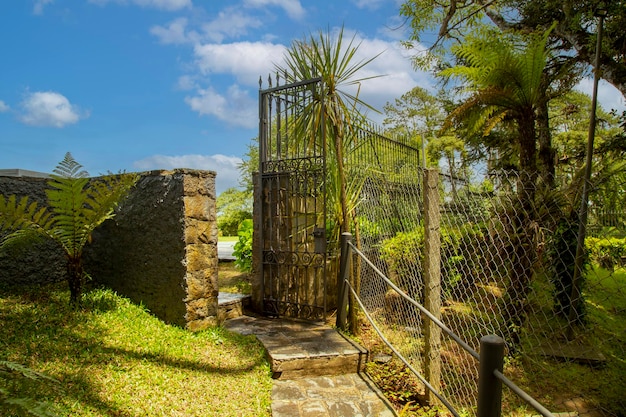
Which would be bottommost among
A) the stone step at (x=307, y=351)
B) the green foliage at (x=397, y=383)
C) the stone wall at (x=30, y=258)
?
the green foliage at (x=397, y=383)

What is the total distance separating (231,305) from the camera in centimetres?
514

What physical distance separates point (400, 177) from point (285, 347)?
16.9 ft

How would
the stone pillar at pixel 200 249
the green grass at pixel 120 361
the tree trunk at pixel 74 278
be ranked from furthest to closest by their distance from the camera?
the stone pillar at pixel 200 249, the tree trunk at pixel 74 278, the green grass at pixel 120 361

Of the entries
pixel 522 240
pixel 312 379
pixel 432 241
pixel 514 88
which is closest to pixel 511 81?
pixel 514 88

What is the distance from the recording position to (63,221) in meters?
3.63

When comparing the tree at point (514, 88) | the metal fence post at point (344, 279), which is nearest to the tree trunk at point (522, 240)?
the tree at point (514, 88)

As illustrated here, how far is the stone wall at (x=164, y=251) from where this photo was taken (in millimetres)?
4125

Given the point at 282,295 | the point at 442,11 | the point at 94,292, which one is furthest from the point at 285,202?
the point at 442,11

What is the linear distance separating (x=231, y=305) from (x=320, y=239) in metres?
1.41

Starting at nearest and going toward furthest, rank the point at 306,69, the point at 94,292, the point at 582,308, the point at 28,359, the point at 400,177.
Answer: the point at 28,359
the point at 94,292
the point at 306,69
the point at 582,308
the point at 400,177

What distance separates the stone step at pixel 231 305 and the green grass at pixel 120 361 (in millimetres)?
660

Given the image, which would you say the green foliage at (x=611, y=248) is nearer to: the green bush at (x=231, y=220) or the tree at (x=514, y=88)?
the tree at (x=514, y=88)

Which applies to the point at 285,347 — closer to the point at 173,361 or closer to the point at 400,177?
the point at 173,361

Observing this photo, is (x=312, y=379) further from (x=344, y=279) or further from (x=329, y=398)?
(x=344, y=279)
